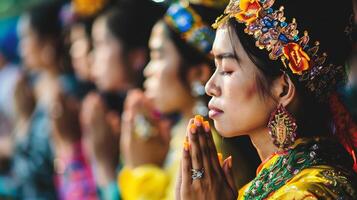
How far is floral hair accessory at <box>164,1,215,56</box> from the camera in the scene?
290 centimetres

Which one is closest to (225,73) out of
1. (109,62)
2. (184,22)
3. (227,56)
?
(227,56)

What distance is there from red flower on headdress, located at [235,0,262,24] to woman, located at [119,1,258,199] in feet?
2.15

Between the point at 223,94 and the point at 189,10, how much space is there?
2.75ft

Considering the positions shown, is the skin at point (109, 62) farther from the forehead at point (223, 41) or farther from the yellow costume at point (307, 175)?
the yellow costume at point (307, 175)

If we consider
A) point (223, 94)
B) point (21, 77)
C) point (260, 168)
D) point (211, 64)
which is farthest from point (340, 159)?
point (21, 77)

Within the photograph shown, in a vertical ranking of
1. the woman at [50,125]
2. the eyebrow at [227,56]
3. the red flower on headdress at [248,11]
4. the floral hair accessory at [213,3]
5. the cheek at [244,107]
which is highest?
the red flower on headdress at [248,11]

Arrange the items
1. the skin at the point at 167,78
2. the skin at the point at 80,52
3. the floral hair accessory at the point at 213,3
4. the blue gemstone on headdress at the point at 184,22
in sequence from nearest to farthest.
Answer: the floral hair accessory at the point at 213,3 → the blue gemstone on headdress at the point at 184,22 → the skin at the point at 167,78 → the skin at the point at 80,52

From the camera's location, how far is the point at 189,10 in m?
2.96

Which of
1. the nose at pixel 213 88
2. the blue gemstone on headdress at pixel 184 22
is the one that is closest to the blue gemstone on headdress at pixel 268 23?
the nose at pixel 213 88

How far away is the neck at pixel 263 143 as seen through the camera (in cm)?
218

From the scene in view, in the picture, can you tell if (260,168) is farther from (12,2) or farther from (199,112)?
(12,2)

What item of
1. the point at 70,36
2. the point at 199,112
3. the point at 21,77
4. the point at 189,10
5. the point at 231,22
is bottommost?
the point at 21,77

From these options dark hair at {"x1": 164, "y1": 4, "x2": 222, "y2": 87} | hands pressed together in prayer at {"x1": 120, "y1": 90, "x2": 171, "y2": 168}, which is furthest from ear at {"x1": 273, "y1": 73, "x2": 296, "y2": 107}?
hands pressed together in prayer at {"x1": 120, "y1": 90, "x2": 171, "y2": 168}

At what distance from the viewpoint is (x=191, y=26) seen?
9.78ft
